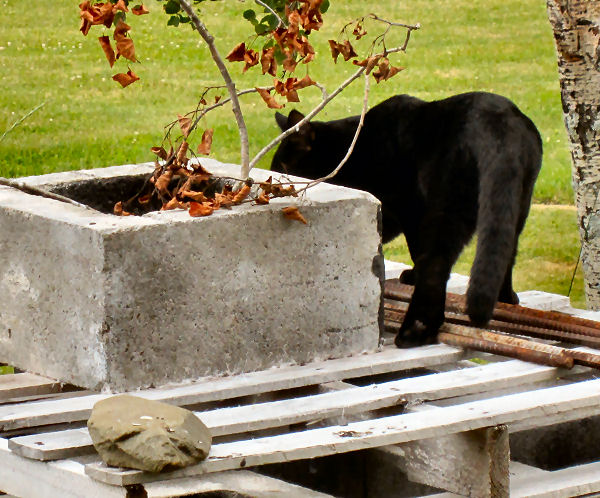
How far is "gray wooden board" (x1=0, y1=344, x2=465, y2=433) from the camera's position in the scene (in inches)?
132

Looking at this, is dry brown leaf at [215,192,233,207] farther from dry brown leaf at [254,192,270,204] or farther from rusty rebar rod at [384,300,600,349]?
rusty rebar rod at [384,300,600,349]

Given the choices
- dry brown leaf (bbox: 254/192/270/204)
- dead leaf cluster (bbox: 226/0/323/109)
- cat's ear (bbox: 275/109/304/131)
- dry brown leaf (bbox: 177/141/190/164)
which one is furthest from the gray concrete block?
cat's ear (bbox: 275/109/304/131)

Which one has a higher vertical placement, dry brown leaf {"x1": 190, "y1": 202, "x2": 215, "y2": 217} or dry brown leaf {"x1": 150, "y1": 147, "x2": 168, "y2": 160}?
dry brown leaf {"x1": 150, "y1": 147, "x2": 168, "y2": 160}

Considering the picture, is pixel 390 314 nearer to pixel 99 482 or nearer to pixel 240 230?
pixel 240 230

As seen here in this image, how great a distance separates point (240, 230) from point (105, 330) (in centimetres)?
51

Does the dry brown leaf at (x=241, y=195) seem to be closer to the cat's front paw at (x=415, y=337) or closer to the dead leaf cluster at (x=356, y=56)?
the dead leaf cluster at (x=356, y=56)

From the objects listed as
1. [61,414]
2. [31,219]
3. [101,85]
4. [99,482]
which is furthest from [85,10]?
[101,85]

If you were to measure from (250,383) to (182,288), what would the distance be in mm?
345

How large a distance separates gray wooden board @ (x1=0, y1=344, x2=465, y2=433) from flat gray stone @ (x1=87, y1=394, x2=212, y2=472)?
0.43 m

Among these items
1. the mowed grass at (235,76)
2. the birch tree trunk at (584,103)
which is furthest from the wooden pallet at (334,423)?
→ the mowed grass at (235,76)

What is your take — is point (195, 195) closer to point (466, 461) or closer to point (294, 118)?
point (466, 461)

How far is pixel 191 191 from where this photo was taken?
3957 mm

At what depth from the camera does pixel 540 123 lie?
31.3 ft

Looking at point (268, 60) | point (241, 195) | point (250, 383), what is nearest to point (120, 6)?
point (268, 60)
